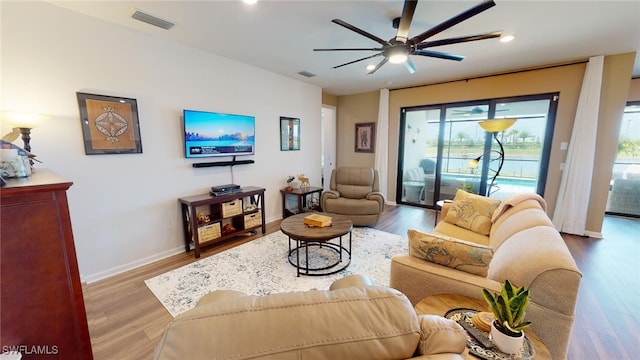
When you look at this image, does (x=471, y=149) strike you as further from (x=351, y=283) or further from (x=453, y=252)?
(x=351, y=283)

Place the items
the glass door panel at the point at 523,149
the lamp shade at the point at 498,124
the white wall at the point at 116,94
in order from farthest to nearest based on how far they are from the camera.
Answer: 1. the glass door panel at the point at 523,149
2. the lamp shade at the point at 498,124
3. the white wall at the point at 116,94

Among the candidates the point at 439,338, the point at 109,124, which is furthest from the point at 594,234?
the point at 109,124

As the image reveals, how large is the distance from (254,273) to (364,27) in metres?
2.99

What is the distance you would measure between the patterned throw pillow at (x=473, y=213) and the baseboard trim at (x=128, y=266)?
11.6ft

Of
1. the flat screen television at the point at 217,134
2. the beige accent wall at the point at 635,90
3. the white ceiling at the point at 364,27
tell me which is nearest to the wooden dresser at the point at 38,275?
the white ceiling at the point at 364,27

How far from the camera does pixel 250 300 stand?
2.14 feet

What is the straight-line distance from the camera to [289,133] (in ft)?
15.3

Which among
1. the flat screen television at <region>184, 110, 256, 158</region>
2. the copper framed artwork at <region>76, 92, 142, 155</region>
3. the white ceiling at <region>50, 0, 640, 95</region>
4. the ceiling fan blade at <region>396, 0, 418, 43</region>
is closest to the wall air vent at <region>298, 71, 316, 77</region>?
the white ceiling at <region>50, 0, 640, 95</region>

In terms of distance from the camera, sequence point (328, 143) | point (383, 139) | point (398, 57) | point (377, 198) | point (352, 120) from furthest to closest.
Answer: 1. point (328, 143)
2. point (352, 120)
3. point (383, 139)
4. point (377, 198)
5. point (398, 57)

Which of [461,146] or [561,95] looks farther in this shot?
[461,146]

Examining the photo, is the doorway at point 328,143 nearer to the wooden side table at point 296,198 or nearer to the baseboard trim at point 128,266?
the wooden side table at point 296,198

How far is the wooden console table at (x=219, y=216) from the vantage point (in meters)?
3.03

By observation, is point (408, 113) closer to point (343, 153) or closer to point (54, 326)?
point (343, 153)

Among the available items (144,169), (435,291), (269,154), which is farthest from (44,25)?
(435,291)
